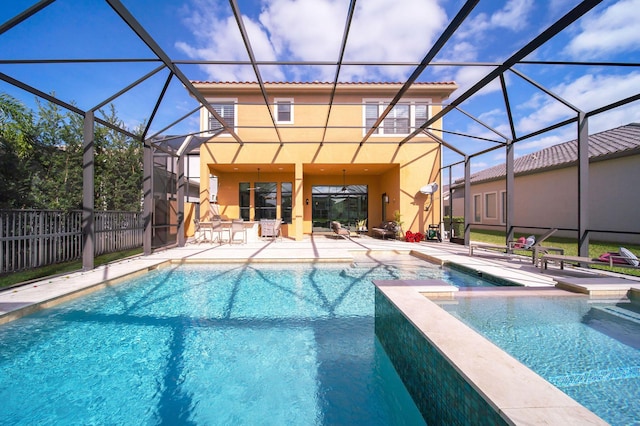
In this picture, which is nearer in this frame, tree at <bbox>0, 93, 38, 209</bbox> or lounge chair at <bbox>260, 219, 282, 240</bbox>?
tree at <bbox>0, 93, 38, 209</bbox>

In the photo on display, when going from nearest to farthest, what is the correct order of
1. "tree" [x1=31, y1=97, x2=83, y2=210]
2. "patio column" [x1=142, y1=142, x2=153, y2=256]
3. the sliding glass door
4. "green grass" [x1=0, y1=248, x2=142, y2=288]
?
"green grass" [x1=0, y1=248, x2=142, y2=288], "tree" [x1=31, y1=97, x2=83, y2=210], "patio column" [x1=142, y1=142, x2=153, y2=256], the sliding glass door

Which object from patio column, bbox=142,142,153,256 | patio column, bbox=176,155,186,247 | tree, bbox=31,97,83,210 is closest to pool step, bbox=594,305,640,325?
patio column, bbox=142,142,153,256

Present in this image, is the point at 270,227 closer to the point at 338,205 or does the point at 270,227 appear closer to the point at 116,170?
the point at 338,205

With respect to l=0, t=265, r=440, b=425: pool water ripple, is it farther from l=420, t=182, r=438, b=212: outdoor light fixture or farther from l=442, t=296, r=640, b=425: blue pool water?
l=420, t=182, r=438, b=212: outdoor light fixture

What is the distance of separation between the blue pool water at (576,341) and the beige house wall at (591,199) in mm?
5757

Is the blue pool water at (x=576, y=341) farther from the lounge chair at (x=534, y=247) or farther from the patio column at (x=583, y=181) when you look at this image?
the lounge chair at (x=534, y=247)

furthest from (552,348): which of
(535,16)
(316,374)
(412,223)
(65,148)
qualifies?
(65,148)

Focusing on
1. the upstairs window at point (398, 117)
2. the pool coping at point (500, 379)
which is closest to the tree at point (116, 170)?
the upstairs window at point (398, 117)

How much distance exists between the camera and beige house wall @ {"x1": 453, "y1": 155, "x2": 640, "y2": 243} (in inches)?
416

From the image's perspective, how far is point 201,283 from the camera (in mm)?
6238

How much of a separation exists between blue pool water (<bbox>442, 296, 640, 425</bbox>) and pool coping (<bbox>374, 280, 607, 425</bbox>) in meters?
0.91

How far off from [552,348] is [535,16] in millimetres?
5828

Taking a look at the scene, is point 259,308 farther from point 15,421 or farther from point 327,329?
point 15,421

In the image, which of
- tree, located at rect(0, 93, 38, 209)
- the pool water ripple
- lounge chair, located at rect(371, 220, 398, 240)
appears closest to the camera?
the pool water ripple
